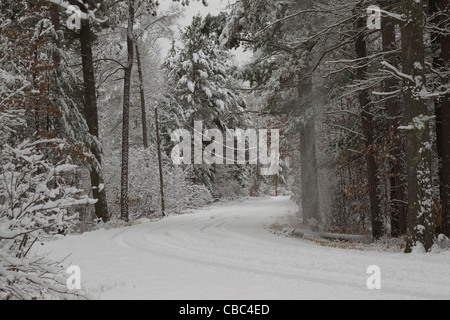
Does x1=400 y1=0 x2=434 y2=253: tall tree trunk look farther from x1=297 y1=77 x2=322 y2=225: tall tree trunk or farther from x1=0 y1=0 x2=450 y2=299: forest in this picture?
x1=297 y1=77 x2=322 y2=225: tall tree trunk

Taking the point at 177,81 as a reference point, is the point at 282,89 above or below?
below

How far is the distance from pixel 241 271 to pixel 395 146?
694 centimetres

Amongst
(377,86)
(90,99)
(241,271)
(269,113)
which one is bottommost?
(241,271)

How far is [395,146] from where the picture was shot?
11.6m

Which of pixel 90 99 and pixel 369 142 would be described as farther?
pixel 90 99

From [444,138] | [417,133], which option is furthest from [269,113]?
[417,133]

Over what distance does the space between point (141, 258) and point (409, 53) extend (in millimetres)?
7522

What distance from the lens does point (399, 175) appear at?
37.7 ft

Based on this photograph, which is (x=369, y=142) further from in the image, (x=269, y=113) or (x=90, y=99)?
(x=90, y=99)

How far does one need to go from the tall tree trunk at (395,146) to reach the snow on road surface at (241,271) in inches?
128

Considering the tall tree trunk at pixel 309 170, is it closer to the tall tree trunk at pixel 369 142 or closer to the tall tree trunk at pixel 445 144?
the tall tree trunk at pixel 369 142
